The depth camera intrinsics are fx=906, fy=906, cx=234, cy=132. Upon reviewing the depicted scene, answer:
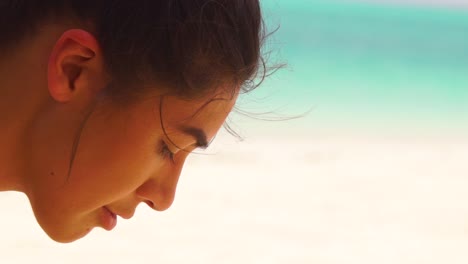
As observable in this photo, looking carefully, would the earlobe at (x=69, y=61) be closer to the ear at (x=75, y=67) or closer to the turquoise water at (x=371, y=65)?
the ear at (x=75, y=67)

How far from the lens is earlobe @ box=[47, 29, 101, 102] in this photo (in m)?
0.71

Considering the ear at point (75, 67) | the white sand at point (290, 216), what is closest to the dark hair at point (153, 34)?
the ear at point (75, 67)

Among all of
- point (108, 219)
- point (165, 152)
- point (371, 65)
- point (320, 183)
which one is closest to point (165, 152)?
point (165, 152)

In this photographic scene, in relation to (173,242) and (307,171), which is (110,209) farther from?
(307,171)

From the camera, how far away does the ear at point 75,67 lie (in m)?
0.71

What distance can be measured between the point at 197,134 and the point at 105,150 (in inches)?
3.2

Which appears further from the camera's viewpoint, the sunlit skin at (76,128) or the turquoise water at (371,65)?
the turquoise water at (371,65)

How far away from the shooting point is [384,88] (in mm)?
3314

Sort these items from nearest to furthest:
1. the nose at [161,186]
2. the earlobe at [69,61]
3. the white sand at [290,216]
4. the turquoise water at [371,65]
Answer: the earlobe at [69,61] → the nose at [161,186] → the white sand at [290,216] → the turquoise water at [371,65]

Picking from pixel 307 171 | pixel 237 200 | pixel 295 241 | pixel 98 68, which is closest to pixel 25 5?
pixel 98 68

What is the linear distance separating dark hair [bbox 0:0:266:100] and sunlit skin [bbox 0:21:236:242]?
11mm

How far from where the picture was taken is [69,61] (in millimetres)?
726

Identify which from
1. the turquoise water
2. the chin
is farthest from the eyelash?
the turquoise water

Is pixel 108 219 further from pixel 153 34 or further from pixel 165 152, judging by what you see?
pixel 153 34
